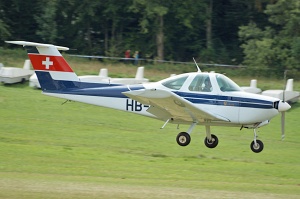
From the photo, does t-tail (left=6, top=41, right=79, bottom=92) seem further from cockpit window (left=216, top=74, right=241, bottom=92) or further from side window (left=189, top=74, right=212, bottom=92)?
cockpit window (left=216, top=74, right=241, bottom=92)

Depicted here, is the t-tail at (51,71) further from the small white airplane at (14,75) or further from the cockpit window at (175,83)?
the small white airplane at (14,75)

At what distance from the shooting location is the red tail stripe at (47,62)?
26234 mm

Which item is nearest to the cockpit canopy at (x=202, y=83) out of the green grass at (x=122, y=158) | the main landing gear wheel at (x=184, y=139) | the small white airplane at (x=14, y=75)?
the main landing gear wheel at (x=184, y=139)

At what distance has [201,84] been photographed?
24.6m

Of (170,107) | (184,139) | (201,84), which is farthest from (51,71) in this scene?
(201,84)

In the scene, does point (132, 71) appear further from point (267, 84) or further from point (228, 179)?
point (228, 179)

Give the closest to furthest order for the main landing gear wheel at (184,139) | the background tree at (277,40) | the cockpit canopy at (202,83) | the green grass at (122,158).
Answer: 1. the green grass at (122,158)
2. the cockpit canopy at (202,83)
3. the main landing gear wheel at (184,139)
4. the background tree at (277,40)

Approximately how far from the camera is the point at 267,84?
39.9 metres

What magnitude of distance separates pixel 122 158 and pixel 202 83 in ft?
15.3

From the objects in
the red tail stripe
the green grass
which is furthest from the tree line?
the red tail stripe

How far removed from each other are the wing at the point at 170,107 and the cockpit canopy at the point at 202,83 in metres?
0.53

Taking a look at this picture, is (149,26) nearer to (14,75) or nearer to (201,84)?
(14,75)

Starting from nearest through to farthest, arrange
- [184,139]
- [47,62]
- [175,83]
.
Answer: [175,83] < [184,139] < [47,62]

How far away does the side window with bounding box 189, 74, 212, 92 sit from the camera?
24469mm
